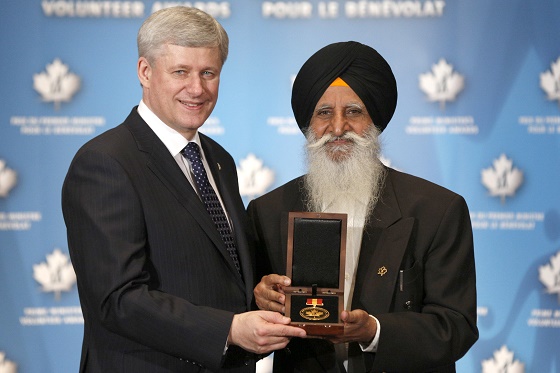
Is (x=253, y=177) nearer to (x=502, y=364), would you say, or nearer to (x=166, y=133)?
(x=502, y=364)

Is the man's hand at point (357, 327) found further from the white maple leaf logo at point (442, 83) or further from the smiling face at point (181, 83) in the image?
the white maple leaf logo at point (442, 83)

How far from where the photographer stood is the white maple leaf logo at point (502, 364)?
4922mm

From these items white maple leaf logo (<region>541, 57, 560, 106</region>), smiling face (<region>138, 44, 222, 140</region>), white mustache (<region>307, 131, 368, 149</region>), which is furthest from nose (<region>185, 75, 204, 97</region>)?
white maple leaf logo (<region>541, 57, 560, 106</region>)

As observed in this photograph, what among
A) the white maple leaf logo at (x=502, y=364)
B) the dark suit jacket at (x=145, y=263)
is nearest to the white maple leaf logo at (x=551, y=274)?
the white maple leaf logo at (x=502, y=364)

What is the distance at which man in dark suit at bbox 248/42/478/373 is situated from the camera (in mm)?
2926

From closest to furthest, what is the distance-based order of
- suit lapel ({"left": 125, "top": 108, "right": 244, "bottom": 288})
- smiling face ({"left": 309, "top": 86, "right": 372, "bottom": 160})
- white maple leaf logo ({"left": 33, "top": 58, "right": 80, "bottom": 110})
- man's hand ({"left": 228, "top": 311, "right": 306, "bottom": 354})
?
man's hand ({"left": 228, "top": 311, "right": 306, "bottom": 354}) → suit lapel ({"left": 125, "top": 108, "right": 244, "bottom": 288}) → smiling face ({"left": 309, "top": 86, "right": 372, "bottom": 160}) → white maple leaf logo ({"left": 33, "top": 58, "right": 80, "bottom": 110})

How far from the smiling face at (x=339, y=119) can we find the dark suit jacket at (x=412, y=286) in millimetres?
263

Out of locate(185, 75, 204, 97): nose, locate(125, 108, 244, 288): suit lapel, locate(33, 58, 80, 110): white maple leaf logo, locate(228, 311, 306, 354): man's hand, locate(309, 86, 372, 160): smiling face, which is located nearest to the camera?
locate(228, 311, 306, 354): man's hand

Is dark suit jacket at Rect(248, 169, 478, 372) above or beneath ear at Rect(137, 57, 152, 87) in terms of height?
beneath

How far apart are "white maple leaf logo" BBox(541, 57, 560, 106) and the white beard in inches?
72.7

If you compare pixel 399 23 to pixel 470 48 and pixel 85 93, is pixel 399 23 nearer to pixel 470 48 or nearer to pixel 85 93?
pixel 470 48

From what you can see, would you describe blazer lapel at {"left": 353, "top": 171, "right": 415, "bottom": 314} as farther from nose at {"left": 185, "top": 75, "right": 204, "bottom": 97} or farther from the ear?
the ear

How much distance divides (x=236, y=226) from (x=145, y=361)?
1.83 feet

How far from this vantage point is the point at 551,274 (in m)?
4.88
